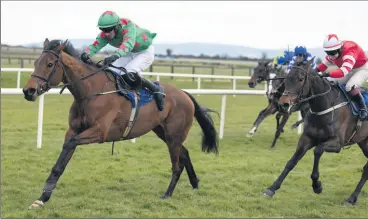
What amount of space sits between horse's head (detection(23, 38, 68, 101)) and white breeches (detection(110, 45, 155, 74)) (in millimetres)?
1099

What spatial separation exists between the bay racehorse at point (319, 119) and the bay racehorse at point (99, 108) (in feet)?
4.28

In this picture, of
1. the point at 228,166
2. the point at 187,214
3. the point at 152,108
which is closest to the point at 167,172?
the point at 228,166

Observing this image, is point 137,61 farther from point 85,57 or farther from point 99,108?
point 99,108

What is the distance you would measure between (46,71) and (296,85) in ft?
8.62

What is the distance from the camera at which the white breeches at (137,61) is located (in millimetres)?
6484

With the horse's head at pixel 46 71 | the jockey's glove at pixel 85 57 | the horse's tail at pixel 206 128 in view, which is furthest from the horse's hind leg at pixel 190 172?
the horse's head at pixel 46 71

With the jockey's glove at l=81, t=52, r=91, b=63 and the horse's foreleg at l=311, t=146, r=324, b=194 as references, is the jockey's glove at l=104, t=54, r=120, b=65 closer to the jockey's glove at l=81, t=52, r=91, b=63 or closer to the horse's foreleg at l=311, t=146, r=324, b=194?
the jockey's glove at l=81, t=52, r=91, b=63

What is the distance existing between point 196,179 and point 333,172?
7.74ft

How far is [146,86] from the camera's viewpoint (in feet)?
20.9

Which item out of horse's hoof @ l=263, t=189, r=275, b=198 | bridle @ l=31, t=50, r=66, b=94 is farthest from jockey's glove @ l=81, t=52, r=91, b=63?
horse's hoof @ l=263, t=189, r=275, b=198

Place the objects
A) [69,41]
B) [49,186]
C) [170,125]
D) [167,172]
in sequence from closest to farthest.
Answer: [49,186]
[69,41]
[170,125]
[167,172]

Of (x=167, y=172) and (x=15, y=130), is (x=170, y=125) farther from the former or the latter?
(x=15, y=130)

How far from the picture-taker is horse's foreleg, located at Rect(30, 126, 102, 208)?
538 cm

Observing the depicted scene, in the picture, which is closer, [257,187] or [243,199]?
[243,199]
